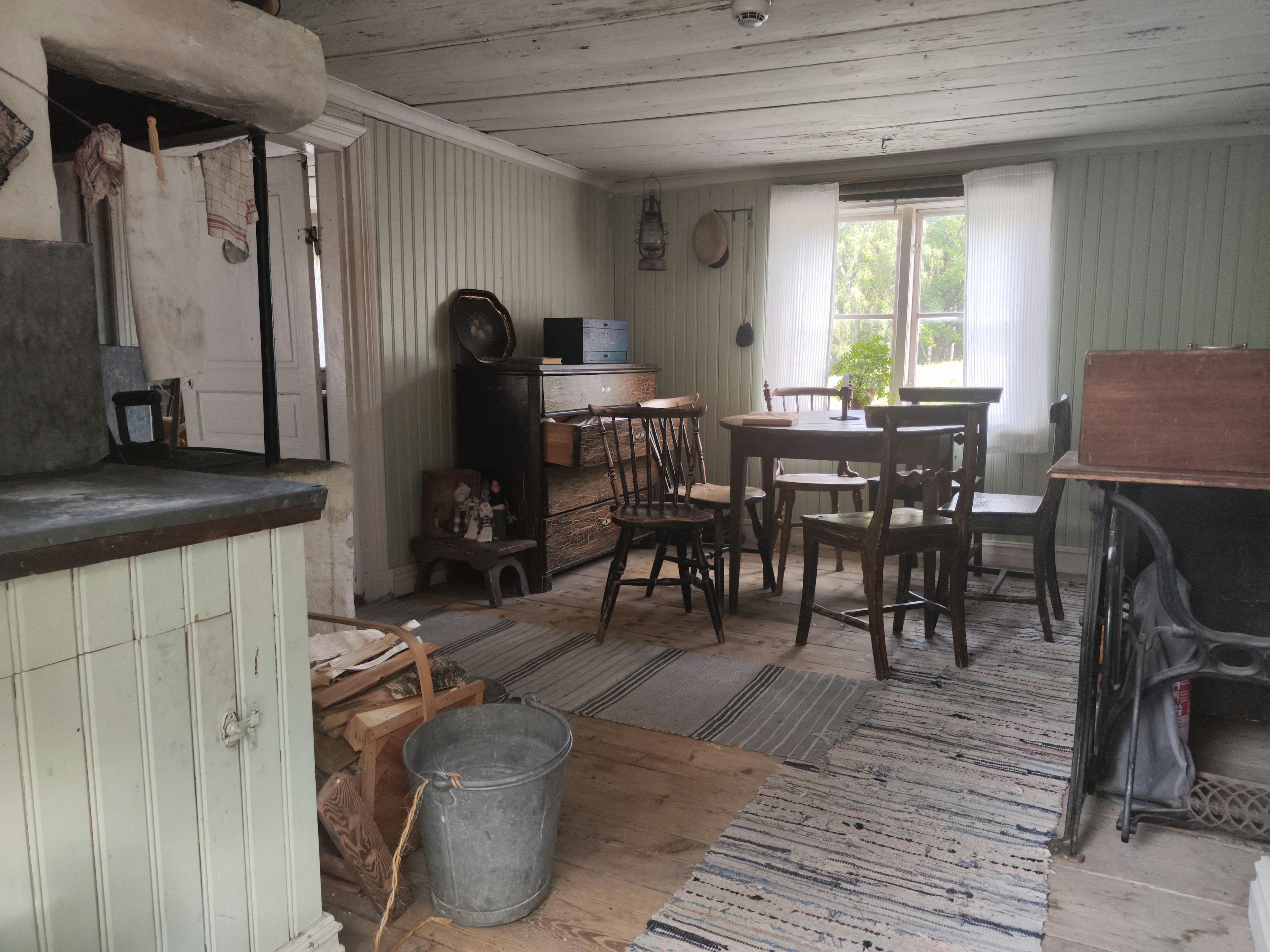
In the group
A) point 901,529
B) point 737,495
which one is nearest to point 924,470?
point 901,529

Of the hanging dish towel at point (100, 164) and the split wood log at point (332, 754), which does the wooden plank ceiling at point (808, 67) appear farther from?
the split wood log at point (332, 754)

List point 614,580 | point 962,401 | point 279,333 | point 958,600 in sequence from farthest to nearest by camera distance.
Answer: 1. point 962,401
2. point 279,333
3. point 614,580
4. point 958,600

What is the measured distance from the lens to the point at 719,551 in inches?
143

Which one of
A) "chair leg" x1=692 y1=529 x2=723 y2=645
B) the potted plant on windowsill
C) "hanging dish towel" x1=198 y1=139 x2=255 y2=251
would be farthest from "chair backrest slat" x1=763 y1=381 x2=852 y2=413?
"hanging dish towel" x1=198 y1=139 x2=255 y2=251

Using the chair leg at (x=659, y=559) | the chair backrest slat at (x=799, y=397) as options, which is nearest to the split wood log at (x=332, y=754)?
the chair leg at (x=659, y=559)

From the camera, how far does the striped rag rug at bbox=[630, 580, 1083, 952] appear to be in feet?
5.52

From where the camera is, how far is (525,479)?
4082 mm

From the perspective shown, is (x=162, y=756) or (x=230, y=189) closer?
(x=162, y=756)

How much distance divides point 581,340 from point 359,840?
316 cm

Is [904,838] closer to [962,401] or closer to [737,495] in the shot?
[737,495]

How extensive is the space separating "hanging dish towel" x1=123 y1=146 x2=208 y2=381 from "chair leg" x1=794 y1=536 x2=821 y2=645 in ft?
6.97

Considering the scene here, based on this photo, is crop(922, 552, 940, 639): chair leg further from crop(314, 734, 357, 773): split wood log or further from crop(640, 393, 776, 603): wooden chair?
crop(314, 734, 357, 773): split wood log

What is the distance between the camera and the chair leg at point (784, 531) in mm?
4176

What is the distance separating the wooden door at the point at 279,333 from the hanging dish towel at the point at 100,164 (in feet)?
5.33
